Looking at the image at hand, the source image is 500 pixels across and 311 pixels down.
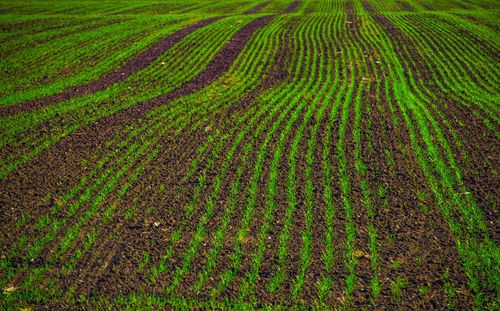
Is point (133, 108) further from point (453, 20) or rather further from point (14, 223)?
point (453, 20)

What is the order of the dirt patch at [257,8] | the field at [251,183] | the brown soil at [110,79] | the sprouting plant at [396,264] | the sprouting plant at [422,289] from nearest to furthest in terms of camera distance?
the sprouting plant at [422,289]
the field at [251,183]
the sprouting plant at [396,264]
the brown soil at [110,79]
the dirt patch at [257,8]

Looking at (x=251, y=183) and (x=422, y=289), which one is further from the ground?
(x=251, y=183)

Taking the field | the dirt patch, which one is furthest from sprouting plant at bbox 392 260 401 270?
the dirt patch

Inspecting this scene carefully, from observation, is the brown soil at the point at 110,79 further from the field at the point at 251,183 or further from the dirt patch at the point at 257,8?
the dirt patch at the point at 257,8

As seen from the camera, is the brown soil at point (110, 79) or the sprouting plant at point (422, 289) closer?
the sprouting plant at point (422, 289)

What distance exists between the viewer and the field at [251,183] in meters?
4.41

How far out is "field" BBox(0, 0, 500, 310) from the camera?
174 inches

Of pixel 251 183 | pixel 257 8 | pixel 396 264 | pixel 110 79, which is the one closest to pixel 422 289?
pixel 396 264

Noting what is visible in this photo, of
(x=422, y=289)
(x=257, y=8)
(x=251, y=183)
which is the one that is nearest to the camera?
(x=422, y=289)

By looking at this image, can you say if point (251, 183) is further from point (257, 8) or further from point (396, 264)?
point (257, 8)

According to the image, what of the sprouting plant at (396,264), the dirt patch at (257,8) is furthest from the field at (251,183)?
Answer: the dirt patch at (257,8)

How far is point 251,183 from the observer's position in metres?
6.59

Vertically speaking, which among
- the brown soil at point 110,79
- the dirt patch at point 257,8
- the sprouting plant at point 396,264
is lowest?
the sprouting plant at point 396,264

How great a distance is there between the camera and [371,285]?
4.36m
